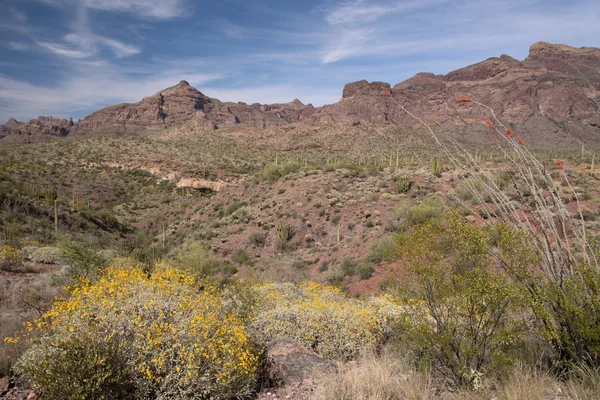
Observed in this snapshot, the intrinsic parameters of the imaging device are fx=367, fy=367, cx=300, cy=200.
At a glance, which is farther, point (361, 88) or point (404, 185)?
point (361, 88)

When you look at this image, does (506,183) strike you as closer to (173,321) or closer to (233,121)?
(173,321)

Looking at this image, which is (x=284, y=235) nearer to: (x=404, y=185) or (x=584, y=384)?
(x=404, y=185)

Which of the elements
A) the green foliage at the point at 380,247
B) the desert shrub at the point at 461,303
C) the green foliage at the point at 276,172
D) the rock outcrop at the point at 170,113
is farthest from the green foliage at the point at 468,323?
the rock outcrop at the point at 170,113

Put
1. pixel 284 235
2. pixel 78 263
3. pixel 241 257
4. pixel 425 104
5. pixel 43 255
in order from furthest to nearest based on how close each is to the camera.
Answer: pixel 425 104
pixel 284 235
pixel 241 257
pixel 43 255
pixel 78 263

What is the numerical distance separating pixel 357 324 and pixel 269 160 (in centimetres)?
4812

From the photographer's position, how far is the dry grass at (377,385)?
13.2 ft

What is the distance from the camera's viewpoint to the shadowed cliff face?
3268 inches

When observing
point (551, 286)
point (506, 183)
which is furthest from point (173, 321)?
point (506, 183)

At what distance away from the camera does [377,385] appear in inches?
165

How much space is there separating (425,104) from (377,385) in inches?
3849

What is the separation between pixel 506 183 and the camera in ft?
65.2

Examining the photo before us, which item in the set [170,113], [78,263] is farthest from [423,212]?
[170,113]

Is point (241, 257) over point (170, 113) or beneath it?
beneath

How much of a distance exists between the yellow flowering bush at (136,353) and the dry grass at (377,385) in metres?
1.14
